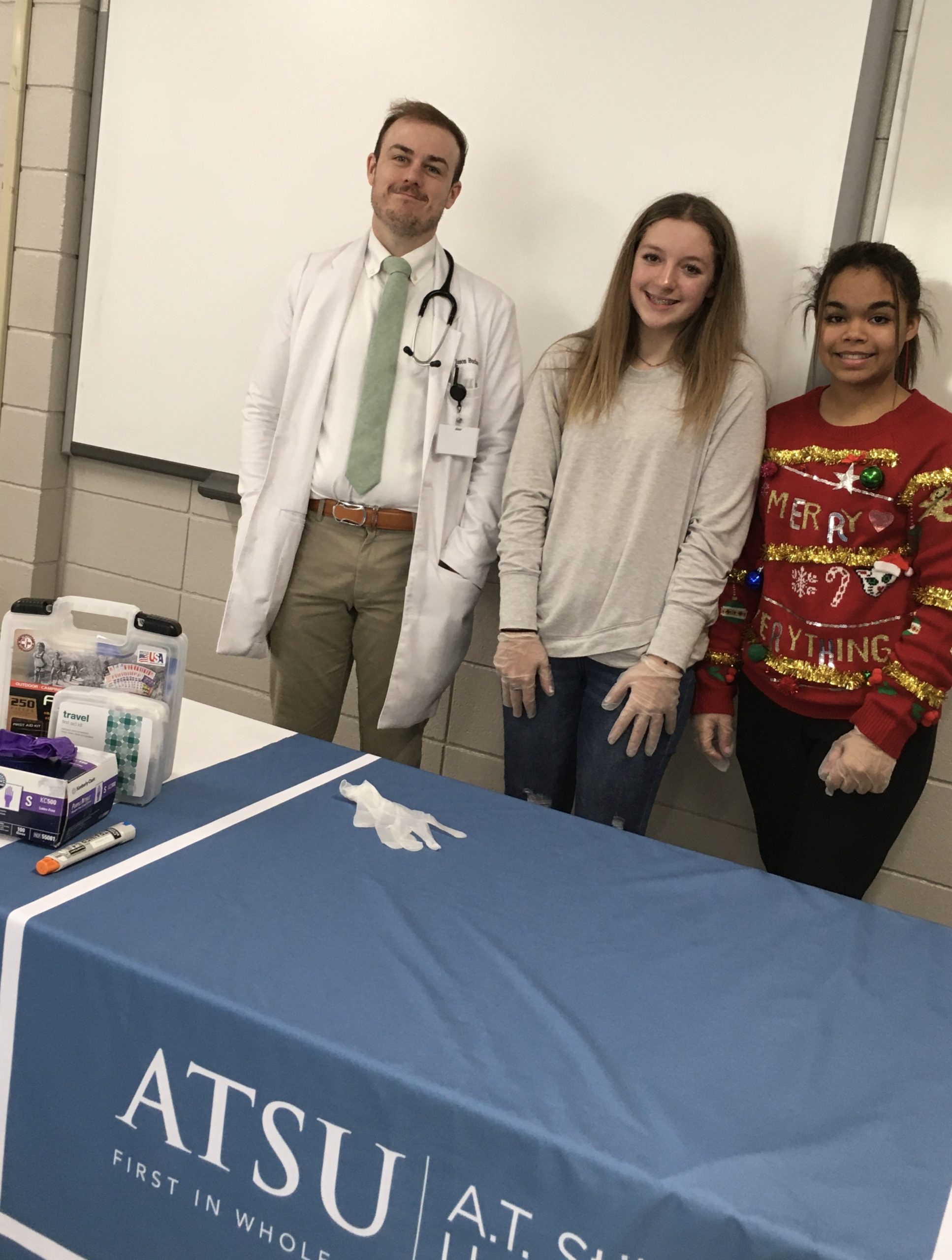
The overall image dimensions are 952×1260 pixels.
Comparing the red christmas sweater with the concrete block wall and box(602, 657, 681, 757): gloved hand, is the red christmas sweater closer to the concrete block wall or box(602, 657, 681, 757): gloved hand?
box(602, 657, 681, 757): gloved hand

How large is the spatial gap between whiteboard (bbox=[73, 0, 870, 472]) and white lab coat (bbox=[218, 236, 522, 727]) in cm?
32

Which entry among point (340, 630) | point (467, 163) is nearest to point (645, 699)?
→ point (340, 630)

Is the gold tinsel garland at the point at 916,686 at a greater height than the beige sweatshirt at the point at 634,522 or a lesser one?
lesser

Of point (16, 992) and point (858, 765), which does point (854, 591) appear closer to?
point (858, 765)

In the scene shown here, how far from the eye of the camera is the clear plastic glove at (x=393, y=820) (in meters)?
1.39

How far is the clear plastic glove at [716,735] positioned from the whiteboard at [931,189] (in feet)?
2.58

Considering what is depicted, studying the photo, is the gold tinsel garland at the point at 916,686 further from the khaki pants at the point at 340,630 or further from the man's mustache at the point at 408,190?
the man's mustache at the point at 408,190

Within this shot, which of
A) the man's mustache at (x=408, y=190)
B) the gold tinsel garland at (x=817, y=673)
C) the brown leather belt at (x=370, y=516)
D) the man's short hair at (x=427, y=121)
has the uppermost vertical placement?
the man's short hair at (x=427, y=121)

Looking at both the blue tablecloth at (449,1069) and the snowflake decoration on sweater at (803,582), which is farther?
the snowflake decoration on sweater at (803,582)

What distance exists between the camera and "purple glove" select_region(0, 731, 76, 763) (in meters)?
1.26

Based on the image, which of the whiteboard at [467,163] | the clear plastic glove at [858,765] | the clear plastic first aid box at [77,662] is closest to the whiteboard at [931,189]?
the whiteboard at [467,163]

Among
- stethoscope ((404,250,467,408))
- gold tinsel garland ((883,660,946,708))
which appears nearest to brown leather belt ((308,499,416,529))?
stethoscope ((404,250,467,408))

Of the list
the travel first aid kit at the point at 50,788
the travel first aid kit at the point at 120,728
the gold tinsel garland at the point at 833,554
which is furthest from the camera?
the gold tinsel garland at the point at 833,554

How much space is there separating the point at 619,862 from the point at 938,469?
96 cm
